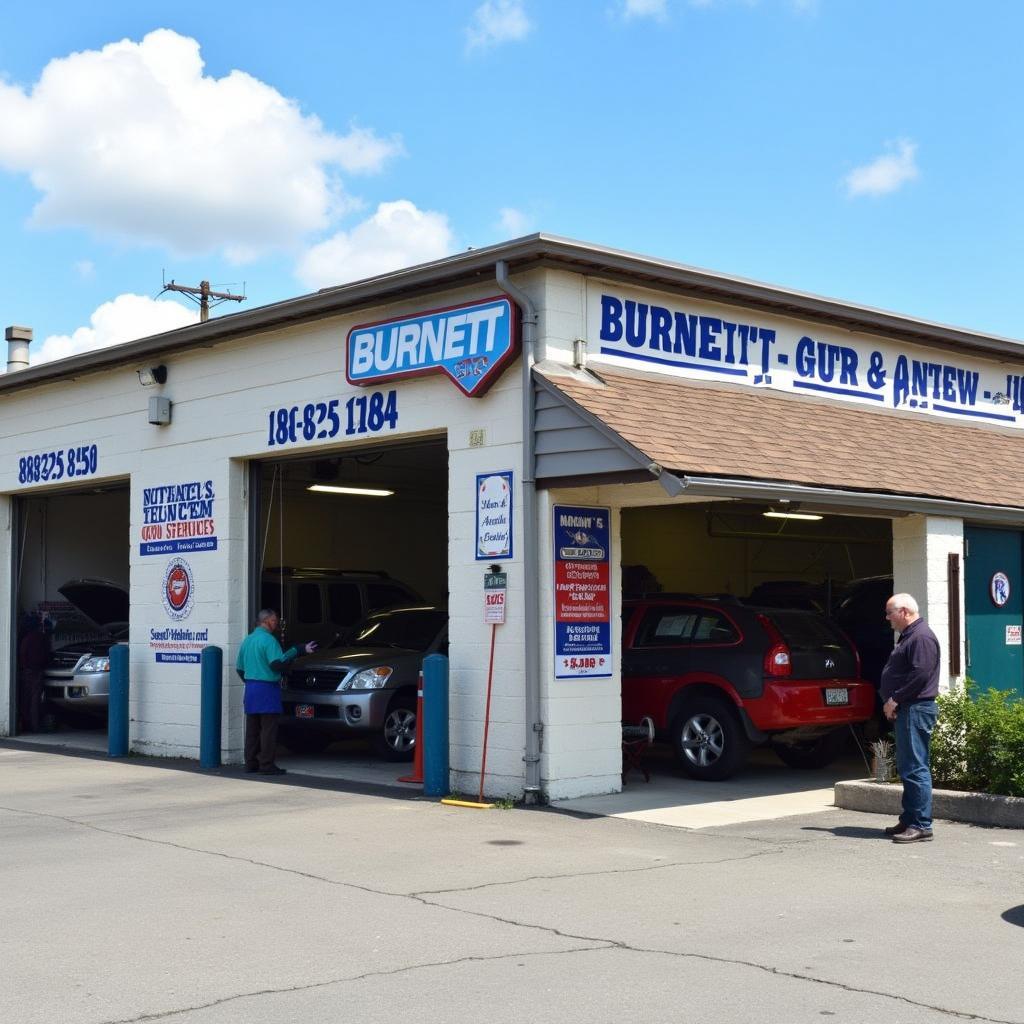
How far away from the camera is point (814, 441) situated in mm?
13672

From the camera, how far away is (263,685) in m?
14.6

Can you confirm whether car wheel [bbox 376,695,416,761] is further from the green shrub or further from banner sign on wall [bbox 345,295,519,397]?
the green shrub

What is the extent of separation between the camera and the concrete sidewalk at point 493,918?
6.02 meters

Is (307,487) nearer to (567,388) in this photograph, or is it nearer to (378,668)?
(378,668)

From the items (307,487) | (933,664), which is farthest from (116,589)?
(933,664)

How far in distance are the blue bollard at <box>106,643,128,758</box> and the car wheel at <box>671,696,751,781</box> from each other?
22.9 feet

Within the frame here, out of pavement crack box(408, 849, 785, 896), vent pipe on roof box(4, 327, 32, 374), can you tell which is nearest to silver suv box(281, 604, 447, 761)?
pavement crack box(408, 849, 785, 896)

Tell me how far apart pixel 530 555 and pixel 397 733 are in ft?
13.4

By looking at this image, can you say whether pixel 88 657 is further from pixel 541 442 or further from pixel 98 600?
pixel 541 442

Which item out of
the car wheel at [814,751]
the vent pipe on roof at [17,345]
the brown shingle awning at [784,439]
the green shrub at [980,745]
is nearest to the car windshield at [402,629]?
the car wheel at [814,751]

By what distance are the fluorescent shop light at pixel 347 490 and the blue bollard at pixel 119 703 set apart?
4759mm

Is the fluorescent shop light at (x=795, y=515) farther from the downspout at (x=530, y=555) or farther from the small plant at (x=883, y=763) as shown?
the downspout at (x=530, y=555)

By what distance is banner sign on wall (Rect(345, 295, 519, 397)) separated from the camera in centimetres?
1267

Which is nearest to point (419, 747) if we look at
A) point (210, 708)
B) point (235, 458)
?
point (210, 708)
